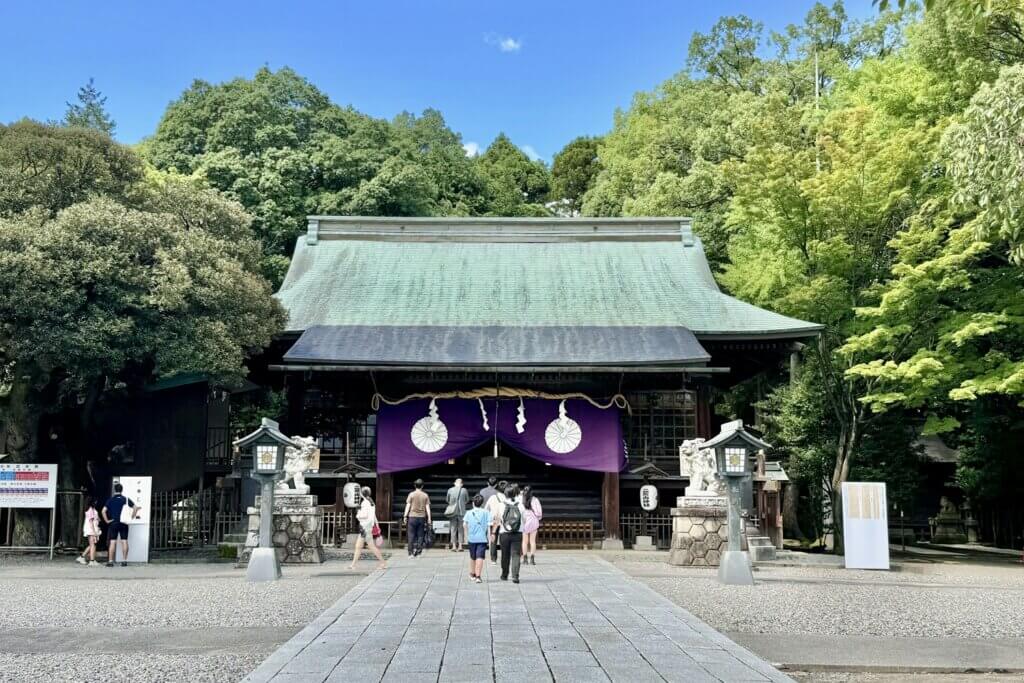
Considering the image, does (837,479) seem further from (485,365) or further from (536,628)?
(536,628)

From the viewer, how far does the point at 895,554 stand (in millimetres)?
23359

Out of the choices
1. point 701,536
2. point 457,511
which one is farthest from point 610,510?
point 701,536

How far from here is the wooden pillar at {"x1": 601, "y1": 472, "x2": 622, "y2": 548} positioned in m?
20.4

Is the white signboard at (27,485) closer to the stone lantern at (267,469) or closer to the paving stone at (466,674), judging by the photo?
the stone lantern at (267,469)

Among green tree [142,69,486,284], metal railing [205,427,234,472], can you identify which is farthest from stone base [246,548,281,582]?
green tree [142,69,486,284]

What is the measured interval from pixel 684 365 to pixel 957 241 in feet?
20.0

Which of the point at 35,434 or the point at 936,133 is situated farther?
the point at 936,133

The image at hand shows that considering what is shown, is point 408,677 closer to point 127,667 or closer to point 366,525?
point 127,667

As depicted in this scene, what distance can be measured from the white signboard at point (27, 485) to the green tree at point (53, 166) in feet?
15.9

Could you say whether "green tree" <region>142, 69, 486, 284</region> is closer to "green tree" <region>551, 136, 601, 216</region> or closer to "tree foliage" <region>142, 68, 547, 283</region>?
"tree foliage" <region>142, 68, 547, 283</region>

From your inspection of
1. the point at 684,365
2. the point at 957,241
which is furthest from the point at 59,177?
the point at 957,241

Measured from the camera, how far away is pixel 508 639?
8.22m

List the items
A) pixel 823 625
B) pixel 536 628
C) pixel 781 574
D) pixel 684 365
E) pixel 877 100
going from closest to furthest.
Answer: pixel 536 628 → pixel 823 625 → pixel 781 574 → pixel 684 365 → pixel 877 100

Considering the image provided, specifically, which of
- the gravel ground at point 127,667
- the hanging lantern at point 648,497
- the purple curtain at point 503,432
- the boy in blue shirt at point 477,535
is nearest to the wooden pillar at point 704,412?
the hanging lantern at point 648,497
